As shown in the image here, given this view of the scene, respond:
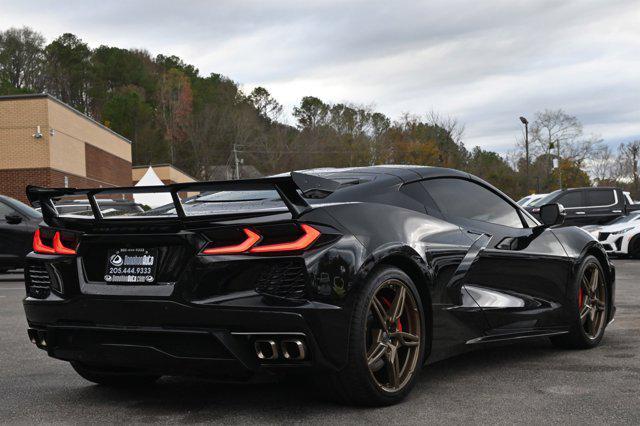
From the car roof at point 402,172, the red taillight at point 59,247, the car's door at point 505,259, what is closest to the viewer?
the red taillight at point 59,247

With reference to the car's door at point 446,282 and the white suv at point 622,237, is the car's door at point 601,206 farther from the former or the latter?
the car's door at point 446,282

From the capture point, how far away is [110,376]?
5.28m

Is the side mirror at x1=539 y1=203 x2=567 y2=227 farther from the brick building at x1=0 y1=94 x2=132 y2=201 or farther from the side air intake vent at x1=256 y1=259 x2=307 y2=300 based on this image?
the brick building at x1=0 y1=94 x2=132 y2=201

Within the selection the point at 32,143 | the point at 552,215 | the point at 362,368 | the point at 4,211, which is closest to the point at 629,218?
the point at 4,211

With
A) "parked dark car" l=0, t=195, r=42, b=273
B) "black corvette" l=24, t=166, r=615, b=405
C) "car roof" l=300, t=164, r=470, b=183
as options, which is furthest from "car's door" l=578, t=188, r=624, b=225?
"black corvette" l=24, t=166, r=615, b=405

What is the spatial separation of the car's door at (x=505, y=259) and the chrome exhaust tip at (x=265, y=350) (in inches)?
60.0

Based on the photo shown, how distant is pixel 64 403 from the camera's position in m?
4.87

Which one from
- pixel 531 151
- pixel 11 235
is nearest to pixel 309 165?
pixel 531 151

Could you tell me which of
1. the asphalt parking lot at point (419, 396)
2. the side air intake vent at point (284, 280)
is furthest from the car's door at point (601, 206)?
the side air intake vent at point (284, 280)

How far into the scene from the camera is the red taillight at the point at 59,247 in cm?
464

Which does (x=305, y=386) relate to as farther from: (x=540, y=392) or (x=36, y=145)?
(x=36, y=145)

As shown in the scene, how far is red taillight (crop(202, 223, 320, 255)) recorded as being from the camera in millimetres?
4125

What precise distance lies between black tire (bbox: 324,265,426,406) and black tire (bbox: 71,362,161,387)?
1.29 metres

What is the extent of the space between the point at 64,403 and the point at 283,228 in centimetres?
174
